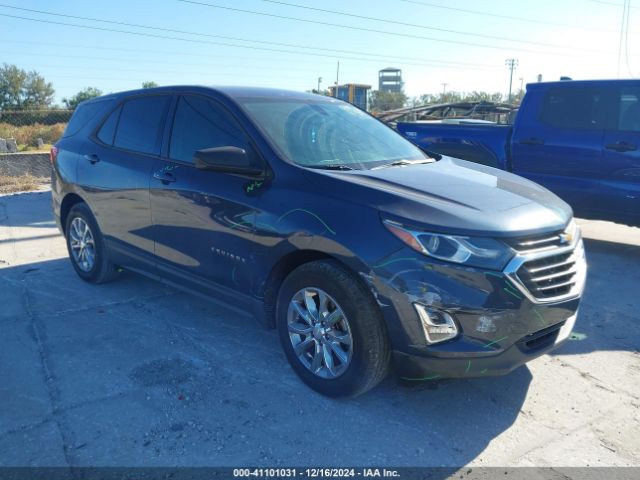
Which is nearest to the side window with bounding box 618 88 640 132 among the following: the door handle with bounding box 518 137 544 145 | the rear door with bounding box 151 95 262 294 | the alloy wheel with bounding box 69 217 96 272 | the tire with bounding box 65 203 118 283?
the door handle with bounding box 518 137 544 145

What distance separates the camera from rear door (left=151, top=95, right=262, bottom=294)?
3410 millimetres

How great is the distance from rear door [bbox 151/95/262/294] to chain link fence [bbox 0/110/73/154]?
62.7ft

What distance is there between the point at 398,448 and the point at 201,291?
70.3 inches

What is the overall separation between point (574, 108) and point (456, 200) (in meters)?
4.08

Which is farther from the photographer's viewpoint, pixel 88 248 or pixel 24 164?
pixel 24 164

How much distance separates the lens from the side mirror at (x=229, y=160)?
3256 millimetres

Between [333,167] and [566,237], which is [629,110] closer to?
[566,237]

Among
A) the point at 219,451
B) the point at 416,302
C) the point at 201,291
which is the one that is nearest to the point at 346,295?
the point at 416,302

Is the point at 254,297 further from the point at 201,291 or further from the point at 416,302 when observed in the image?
the point at 416,302

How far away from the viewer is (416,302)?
2.66 m

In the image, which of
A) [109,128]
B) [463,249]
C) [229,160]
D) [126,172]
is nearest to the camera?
[463,249]

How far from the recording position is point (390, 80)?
70.7 m

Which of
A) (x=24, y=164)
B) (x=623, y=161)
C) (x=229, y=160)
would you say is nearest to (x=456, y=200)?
(x=229, y=160)

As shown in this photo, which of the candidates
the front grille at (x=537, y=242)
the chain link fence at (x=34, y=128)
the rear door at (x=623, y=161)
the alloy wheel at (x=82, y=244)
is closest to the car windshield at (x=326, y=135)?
the front grille at (x=537, y=242)
